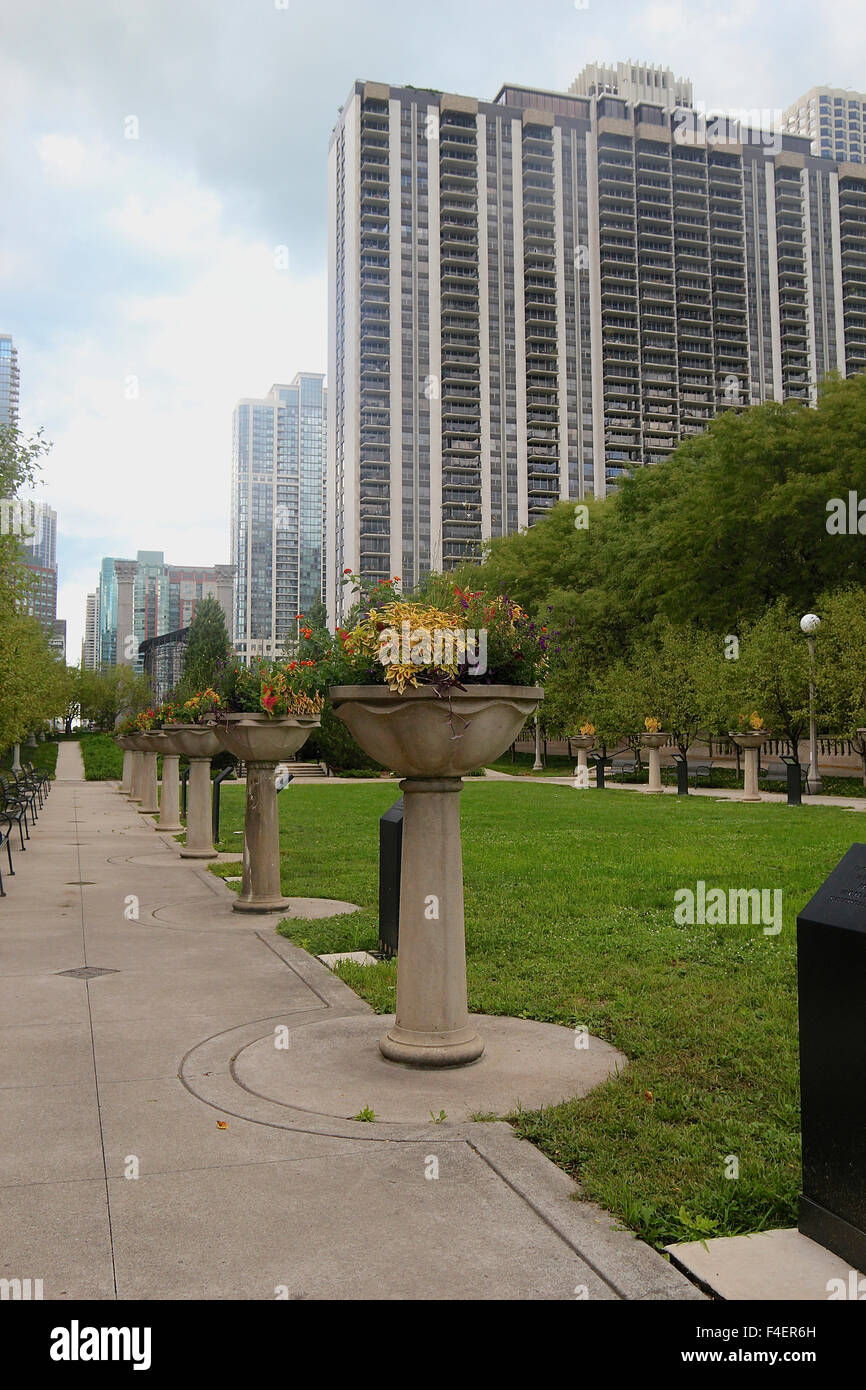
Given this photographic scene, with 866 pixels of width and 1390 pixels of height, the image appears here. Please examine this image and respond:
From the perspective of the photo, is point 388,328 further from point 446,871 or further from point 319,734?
point 446,871

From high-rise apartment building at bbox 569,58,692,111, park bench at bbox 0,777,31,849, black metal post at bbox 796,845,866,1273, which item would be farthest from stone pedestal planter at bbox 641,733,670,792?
high-rise apartment building at bbox 569,58,692,111

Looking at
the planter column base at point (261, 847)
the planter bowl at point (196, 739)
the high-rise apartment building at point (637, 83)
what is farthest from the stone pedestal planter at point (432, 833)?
the high-rise apartment building at point (637, 83)

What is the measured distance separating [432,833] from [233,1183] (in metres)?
1.91

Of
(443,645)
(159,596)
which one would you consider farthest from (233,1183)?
(159,596)

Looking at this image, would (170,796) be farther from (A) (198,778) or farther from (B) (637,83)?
(B) (637,83)

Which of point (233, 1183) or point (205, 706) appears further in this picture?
point (205, 706)

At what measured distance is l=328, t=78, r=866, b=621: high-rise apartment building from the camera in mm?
114625

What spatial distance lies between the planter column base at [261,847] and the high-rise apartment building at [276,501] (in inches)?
6618

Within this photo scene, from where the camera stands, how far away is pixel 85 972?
7117 mm

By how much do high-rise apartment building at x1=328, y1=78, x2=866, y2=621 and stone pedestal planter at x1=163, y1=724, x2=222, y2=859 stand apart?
96.6 meters

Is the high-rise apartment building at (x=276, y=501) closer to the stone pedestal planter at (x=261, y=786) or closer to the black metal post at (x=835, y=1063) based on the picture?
the stone pedestal planter at (x=261, y=786)

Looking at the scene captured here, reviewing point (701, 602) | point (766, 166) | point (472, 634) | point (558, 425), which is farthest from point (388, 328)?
point (472, 634)

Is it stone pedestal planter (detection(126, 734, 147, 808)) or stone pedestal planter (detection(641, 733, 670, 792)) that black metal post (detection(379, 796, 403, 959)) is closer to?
stone pedestal planter (detection(126, 734, 147, 808))
